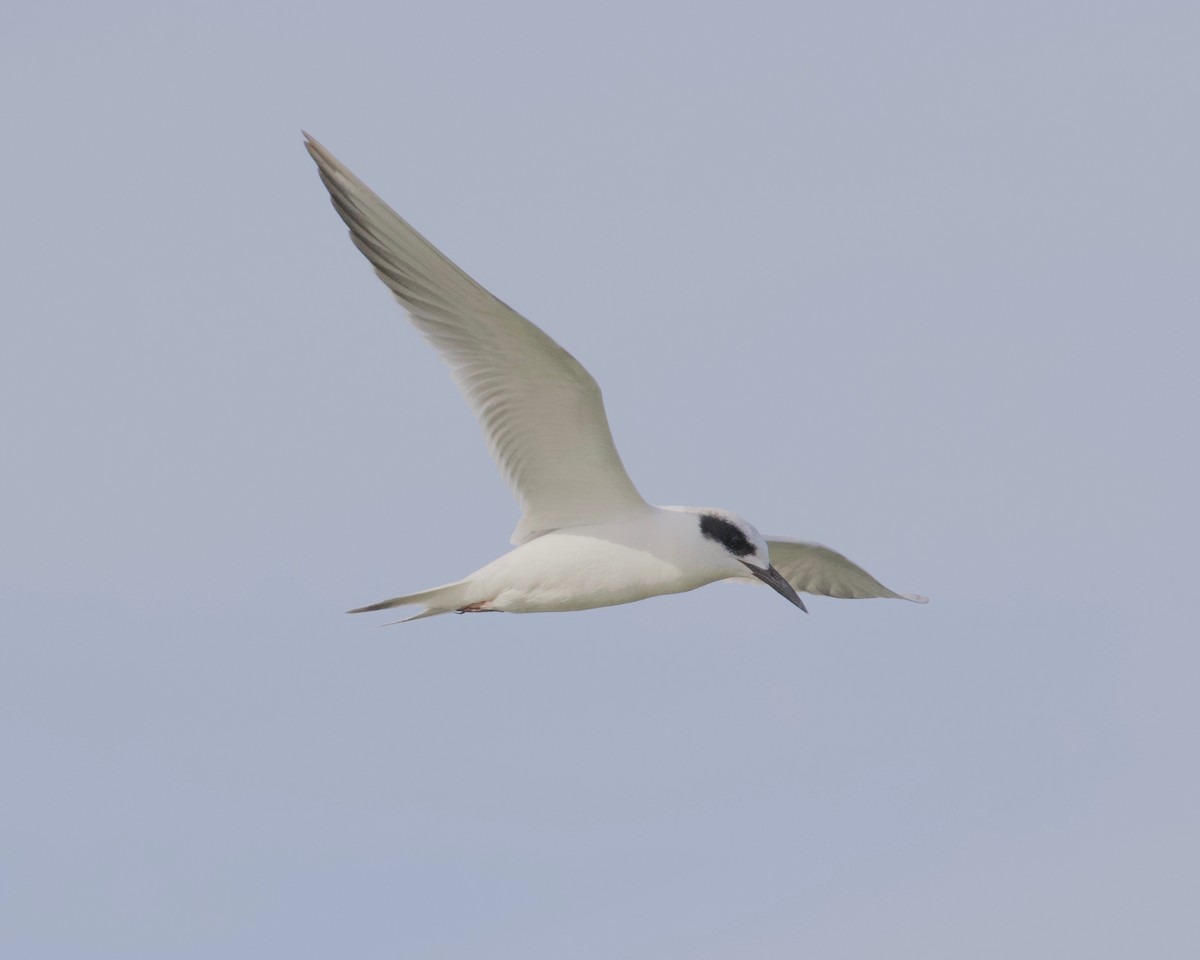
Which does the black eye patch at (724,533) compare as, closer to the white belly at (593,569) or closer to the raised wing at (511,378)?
the white belly at (593,569)

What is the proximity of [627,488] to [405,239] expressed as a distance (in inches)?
90.9

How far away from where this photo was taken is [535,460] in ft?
36.0

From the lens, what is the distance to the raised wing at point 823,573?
506 inches

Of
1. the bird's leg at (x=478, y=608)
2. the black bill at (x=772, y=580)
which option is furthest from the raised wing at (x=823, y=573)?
the bird's leg at (x=478, y=608)

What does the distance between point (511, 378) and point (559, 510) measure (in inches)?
43.9

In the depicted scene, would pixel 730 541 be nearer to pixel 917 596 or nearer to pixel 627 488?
pixel 627 488

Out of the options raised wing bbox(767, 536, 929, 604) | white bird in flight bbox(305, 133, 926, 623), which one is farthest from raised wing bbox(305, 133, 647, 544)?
raised wing bbox(767, 536, 929, 604)

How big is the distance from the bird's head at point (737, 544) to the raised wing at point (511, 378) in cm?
48

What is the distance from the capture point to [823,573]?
13.3m

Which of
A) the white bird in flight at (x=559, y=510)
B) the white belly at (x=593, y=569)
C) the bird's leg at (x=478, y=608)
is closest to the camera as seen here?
the white bird in flight at (x=559, y=510)

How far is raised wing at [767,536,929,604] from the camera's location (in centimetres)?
1284

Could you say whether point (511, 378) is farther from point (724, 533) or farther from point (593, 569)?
point (724, 533)

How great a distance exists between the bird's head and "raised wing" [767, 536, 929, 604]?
61.5 inches

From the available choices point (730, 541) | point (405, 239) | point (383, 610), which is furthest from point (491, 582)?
point (405, 239)
